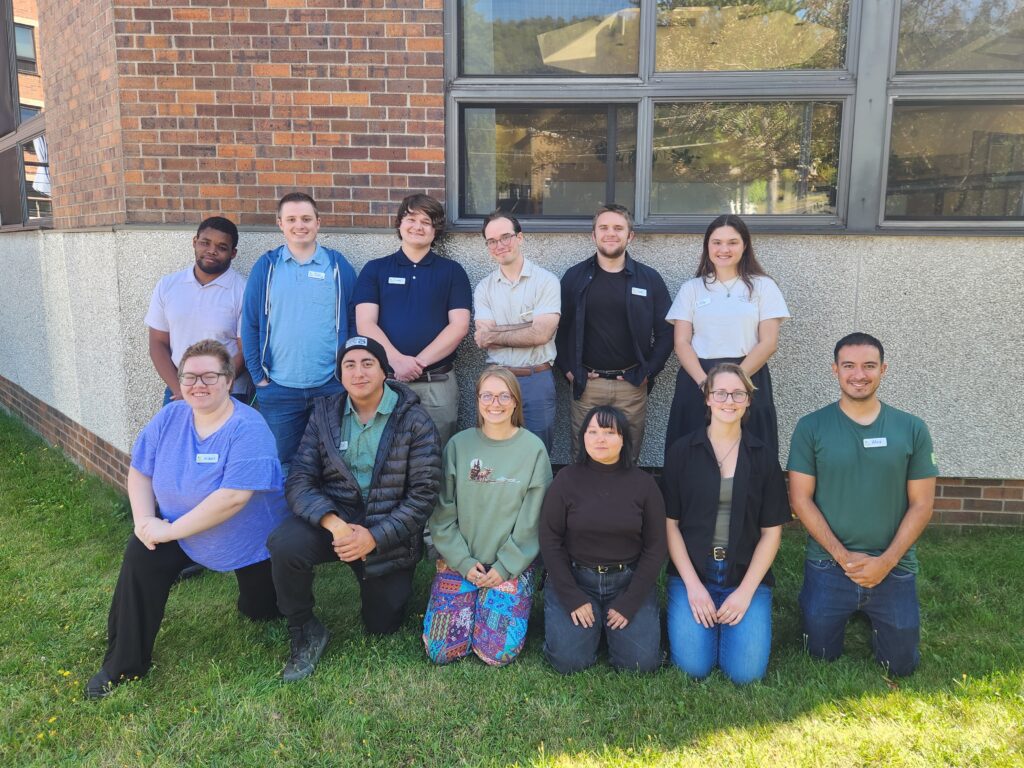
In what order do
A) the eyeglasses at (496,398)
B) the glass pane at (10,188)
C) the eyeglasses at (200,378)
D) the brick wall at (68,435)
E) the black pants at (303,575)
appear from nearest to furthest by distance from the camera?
the eyeglasses at (200,378) → the black pants at (303,575) → the eyeglasses at (496,398) → the brick wall at (68,435) → the glass pane at (10,188)

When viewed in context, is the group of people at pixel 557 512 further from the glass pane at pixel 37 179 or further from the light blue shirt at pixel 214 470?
the glass pane at pixel 37 179

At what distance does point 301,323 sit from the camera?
4074 millimetres

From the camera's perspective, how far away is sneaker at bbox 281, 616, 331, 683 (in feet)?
10.6

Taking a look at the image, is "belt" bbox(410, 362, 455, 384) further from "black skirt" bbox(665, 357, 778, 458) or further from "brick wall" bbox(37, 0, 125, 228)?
"brick wall" bbox(37, 0, 125, 228)

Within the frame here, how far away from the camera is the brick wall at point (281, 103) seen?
4.45m

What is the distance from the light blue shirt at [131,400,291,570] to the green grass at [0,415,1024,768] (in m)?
0.51

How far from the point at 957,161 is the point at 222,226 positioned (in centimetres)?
438

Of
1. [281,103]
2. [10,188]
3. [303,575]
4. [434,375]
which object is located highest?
[281,103]

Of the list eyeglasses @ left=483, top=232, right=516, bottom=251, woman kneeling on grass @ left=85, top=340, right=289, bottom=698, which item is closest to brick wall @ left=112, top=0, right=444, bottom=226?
eyeglasses @ left=483, top=232, right=516, bottom=251

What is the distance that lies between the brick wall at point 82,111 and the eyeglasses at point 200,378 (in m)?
2.17

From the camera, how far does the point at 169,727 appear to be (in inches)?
114

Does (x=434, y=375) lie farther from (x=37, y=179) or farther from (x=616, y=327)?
(x=37, y=179)

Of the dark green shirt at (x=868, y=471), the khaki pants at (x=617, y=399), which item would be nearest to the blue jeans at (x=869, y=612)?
the dark green shirt at (x=868, y=471)

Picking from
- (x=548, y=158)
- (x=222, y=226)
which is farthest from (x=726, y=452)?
(x=222, y=226)
